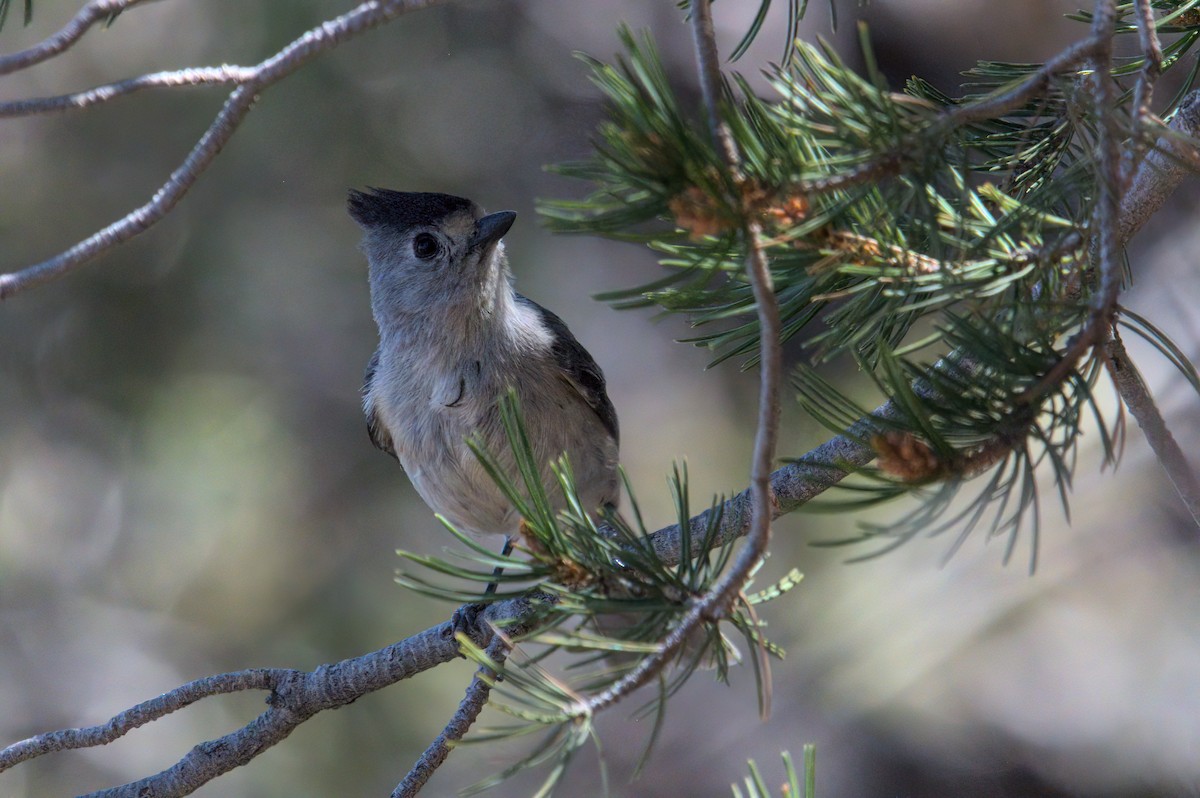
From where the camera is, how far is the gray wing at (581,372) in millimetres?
3604

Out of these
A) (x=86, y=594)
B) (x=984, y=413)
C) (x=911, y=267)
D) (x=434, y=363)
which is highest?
(x=86, y=594)

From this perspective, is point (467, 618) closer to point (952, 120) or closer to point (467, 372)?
point (467, 372)

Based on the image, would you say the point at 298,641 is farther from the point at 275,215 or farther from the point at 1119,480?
the point at 1119,480

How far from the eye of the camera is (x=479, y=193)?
663 centimetres

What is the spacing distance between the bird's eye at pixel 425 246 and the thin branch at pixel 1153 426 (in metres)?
2.51

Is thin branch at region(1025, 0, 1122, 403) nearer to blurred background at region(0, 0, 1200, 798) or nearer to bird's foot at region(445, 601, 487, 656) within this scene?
bird's foot at region(445, 601, 487, 656)

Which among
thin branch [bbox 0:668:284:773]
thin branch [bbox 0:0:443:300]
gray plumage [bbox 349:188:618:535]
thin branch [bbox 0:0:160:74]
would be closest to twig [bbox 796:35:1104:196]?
thin branch [bbox 0:0:443:300]

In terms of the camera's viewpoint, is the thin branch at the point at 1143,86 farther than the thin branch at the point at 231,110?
No

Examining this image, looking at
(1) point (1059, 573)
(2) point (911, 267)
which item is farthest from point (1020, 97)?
(1) point (1059, 573)

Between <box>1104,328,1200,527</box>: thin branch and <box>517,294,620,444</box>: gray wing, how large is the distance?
2172 millimetres

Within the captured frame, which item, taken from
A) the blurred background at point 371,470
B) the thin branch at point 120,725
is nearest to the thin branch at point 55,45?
the thin branch at point 120,725

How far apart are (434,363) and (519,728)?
2321 millimetres

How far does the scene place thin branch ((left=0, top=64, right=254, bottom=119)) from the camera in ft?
4.87

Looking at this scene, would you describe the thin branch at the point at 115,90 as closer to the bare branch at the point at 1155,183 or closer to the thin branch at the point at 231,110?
the thin branch at the point at 231,110
